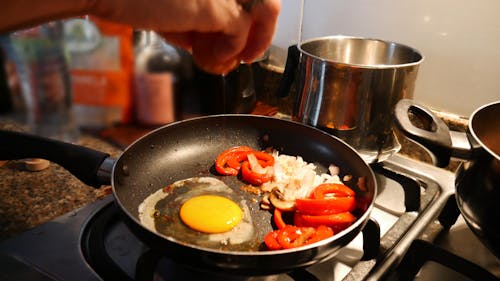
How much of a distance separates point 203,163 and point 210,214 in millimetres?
194

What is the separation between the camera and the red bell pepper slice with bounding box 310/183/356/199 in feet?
2.51

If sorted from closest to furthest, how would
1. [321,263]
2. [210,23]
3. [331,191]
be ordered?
[210,23] < [321,263] < [331,191]

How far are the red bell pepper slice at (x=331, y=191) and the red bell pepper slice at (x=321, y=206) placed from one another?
0.10 feet

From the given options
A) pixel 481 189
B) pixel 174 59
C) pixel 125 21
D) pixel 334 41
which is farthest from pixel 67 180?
pixel 481 189

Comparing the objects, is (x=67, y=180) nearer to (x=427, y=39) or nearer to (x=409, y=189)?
(x=409, y=189)

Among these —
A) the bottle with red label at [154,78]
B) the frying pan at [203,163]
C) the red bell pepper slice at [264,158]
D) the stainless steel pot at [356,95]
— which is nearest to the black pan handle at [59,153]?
the frying pan at [203,163]

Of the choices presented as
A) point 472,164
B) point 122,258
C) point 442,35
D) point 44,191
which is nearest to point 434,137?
point 472,164

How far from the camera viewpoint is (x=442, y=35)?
943 mm

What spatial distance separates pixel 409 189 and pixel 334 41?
0.38 meters

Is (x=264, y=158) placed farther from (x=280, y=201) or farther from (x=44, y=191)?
(x=44, y=191)

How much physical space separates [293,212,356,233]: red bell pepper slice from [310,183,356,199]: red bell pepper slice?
57 millimetres

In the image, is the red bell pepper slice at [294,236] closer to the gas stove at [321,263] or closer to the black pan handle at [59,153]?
the gas stove at [321,263]

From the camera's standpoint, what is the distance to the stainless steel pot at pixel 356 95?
0.79 meters

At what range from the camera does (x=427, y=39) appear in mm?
966
